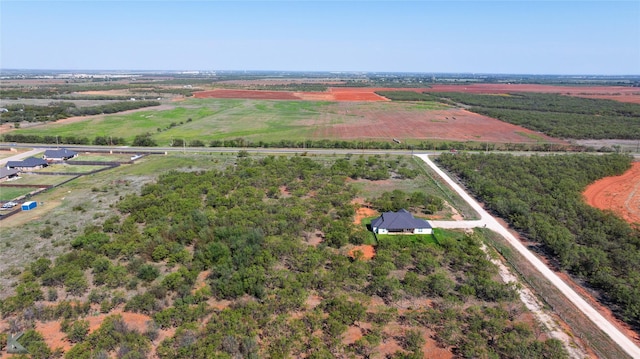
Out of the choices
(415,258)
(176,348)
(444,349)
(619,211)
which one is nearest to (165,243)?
(176,348)

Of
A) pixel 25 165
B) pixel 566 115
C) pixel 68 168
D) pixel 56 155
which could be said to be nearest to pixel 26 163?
pixel 25 165

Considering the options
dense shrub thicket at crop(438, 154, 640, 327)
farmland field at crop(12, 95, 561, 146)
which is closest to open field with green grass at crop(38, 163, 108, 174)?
farmland field at crop(12, 95, 561, 146)

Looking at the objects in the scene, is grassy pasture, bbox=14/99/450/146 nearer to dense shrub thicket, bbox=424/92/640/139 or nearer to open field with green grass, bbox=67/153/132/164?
open field with green grass, bbox=67/153/132/164

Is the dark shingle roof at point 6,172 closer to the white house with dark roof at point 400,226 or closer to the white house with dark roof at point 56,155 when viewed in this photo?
the white house with dark roof at point 56,155

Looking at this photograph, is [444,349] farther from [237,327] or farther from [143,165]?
[143,165]

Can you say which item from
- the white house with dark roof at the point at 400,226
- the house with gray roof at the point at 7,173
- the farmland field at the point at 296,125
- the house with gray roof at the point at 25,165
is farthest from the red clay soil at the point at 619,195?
the house with gray roof at the point at 25,165
